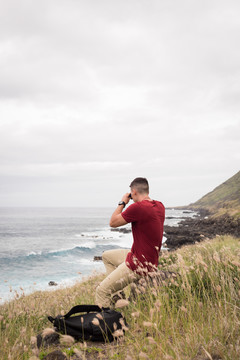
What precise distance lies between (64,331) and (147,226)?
6.67 feet

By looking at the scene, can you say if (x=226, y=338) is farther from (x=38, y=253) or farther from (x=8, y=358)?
(x=38, y=253)

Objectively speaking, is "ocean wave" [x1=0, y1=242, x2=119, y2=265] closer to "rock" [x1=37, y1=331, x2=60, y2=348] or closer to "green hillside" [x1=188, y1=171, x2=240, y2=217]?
"rock" [x1=37, y1=331, x2=60, y2=348]

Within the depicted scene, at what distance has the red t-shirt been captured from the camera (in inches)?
178

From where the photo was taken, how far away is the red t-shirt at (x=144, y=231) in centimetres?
453

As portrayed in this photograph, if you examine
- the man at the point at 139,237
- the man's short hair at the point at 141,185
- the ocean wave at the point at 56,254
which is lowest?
the ocean wave at the point at 56,254

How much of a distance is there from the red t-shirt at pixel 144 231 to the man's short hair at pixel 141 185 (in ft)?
0.74

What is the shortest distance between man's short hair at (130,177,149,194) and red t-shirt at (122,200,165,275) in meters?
0.22

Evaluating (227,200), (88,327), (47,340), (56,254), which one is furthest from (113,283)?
(227,200)

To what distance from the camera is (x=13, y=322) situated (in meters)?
4.25

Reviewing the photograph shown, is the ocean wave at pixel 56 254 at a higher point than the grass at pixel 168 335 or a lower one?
lower

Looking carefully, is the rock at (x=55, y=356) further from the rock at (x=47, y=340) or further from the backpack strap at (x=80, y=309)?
the backpack strap at (x=80, y=309)

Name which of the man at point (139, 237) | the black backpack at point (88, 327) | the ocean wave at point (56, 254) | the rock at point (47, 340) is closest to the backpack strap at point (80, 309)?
the black backpack at point (88, 327)

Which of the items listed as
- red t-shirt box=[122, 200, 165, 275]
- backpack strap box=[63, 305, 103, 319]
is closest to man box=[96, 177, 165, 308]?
red t-shirt box=[122, 200, 165, 275]

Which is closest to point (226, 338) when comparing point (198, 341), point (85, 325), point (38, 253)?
point (198, 341)
